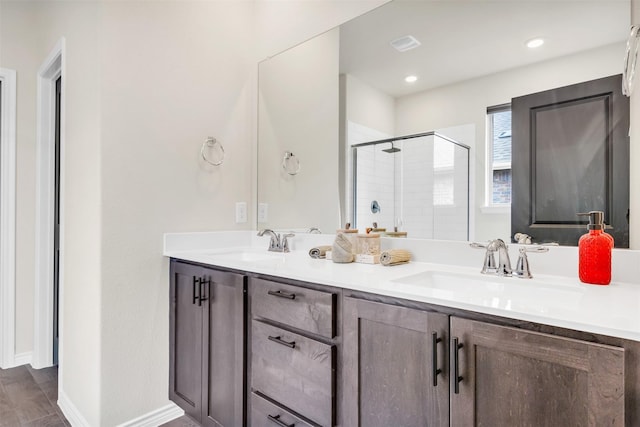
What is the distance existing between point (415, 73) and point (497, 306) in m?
1.15

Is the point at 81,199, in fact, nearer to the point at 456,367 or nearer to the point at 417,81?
the point at 417,81

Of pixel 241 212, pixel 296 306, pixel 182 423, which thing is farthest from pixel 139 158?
pixel 182 423

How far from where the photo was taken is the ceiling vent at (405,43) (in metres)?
1.64

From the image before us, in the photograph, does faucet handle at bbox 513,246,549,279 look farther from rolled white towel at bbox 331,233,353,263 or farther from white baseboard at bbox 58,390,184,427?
white baseboard at bbox 58,390,184,427

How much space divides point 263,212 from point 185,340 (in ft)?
2.87

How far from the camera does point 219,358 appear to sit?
1.61m

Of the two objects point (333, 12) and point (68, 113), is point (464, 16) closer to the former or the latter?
point (333, 12)

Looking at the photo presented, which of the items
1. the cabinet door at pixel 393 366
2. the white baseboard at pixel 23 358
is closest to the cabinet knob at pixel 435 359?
the cabinet door at pixel 393 366

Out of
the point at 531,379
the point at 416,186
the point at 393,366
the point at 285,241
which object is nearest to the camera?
the point at 531,379

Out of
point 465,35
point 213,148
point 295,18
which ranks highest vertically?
point 295,18

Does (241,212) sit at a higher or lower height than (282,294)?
higher

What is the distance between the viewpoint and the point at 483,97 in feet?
4.79

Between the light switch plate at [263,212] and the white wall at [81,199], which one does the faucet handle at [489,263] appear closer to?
the light switch plate at [263,212]

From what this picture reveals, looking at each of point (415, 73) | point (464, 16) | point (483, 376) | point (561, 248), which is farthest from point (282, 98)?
point (483, 376)
